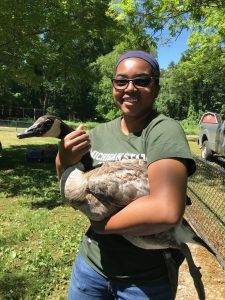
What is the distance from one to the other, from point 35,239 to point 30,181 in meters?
4.85

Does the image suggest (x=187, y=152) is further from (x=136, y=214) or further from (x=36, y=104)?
(x=36, y=104)

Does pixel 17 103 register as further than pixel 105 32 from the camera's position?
Yes

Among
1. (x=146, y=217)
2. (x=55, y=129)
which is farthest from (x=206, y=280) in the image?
(x=146, y=217)

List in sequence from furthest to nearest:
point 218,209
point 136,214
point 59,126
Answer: point 218,209, point 59,126, point 136,214

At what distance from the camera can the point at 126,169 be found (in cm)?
199

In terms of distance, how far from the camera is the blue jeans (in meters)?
2.05

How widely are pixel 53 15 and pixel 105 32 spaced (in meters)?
2.07

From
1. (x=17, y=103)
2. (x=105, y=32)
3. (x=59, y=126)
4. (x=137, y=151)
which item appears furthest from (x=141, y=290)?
(x=17, y=103)

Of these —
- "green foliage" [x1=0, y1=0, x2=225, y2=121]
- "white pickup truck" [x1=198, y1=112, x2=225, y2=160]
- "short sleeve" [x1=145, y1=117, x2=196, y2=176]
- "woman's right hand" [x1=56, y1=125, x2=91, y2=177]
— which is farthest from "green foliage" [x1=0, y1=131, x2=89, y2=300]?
"white pickup truck" [x1=198, y1=112, x2=225, y2=160]

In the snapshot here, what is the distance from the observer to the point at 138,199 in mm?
1800

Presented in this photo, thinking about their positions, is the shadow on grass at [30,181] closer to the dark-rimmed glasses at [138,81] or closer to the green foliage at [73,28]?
the green foliage at [73,28]

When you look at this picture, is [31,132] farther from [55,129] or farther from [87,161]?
[87,161]

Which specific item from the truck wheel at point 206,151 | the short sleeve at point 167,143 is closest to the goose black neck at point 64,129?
the short sleeve at point 167,143

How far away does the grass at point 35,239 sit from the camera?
15.8ft
